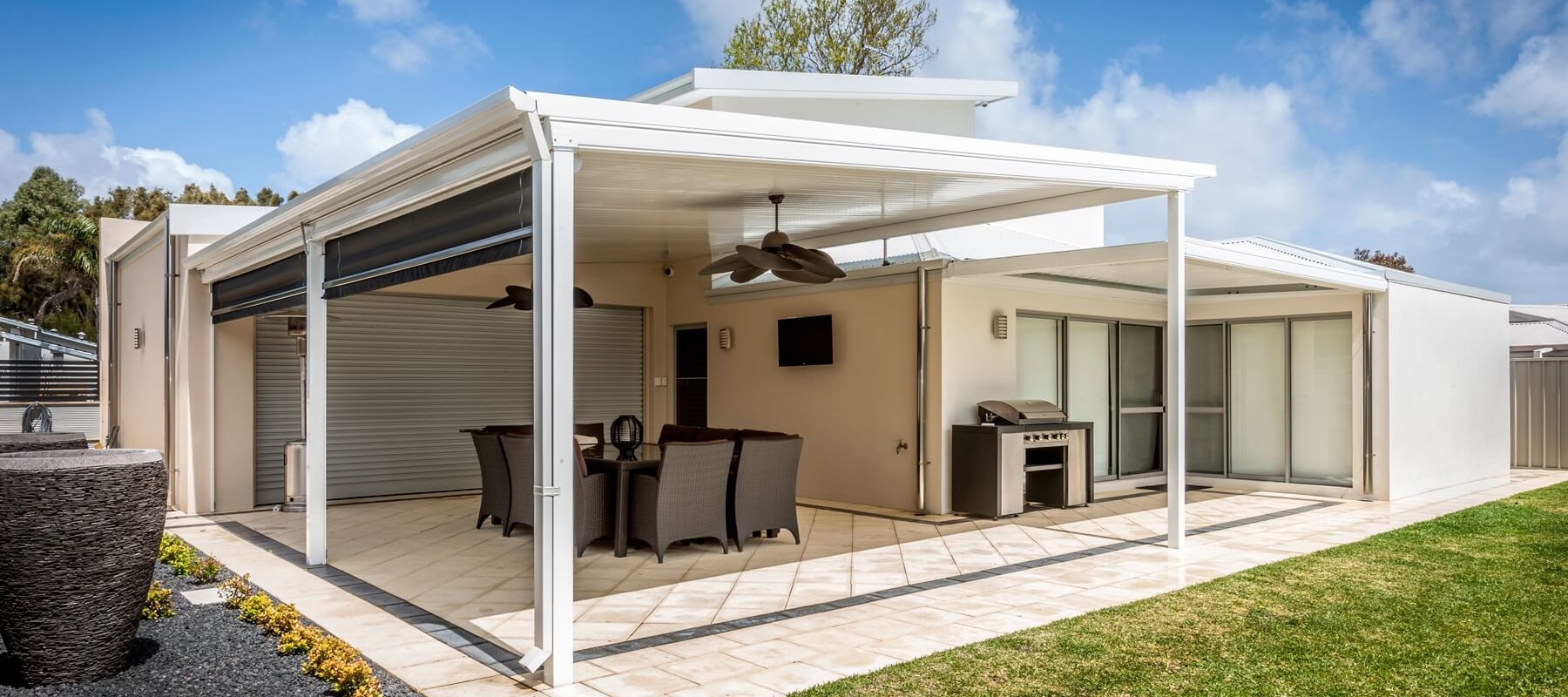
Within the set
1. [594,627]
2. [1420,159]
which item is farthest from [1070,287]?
[1420,159]

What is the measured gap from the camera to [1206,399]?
37.7ft

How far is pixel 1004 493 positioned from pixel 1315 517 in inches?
104

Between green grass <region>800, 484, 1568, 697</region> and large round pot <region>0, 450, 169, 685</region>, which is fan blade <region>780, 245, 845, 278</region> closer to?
green grass <region>800, 484, 1568, 697</region>

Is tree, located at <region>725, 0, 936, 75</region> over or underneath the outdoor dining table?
over

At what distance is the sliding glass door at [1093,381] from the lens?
34.7ft

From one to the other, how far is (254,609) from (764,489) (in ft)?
11.2

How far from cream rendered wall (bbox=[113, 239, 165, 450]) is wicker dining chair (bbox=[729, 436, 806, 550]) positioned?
5890 millimetres

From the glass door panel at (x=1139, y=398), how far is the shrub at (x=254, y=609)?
834 cm

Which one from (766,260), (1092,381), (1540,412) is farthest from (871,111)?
(1540,412)

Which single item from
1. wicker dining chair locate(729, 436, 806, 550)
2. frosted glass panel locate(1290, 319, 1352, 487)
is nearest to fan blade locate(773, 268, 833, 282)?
wicker dining chair locate(729, 436, 806, 550)

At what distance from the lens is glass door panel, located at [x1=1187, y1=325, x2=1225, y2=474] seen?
11352 millimetres

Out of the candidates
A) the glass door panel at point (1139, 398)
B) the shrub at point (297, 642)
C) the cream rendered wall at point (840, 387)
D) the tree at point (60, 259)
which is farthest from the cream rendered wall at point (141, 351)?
the tree at point (60, 259)

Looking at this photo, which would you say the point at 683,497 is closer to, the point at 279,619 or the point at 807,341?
the point at 279,619

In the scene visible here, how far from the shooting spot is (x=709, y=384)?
1151 centimetres
